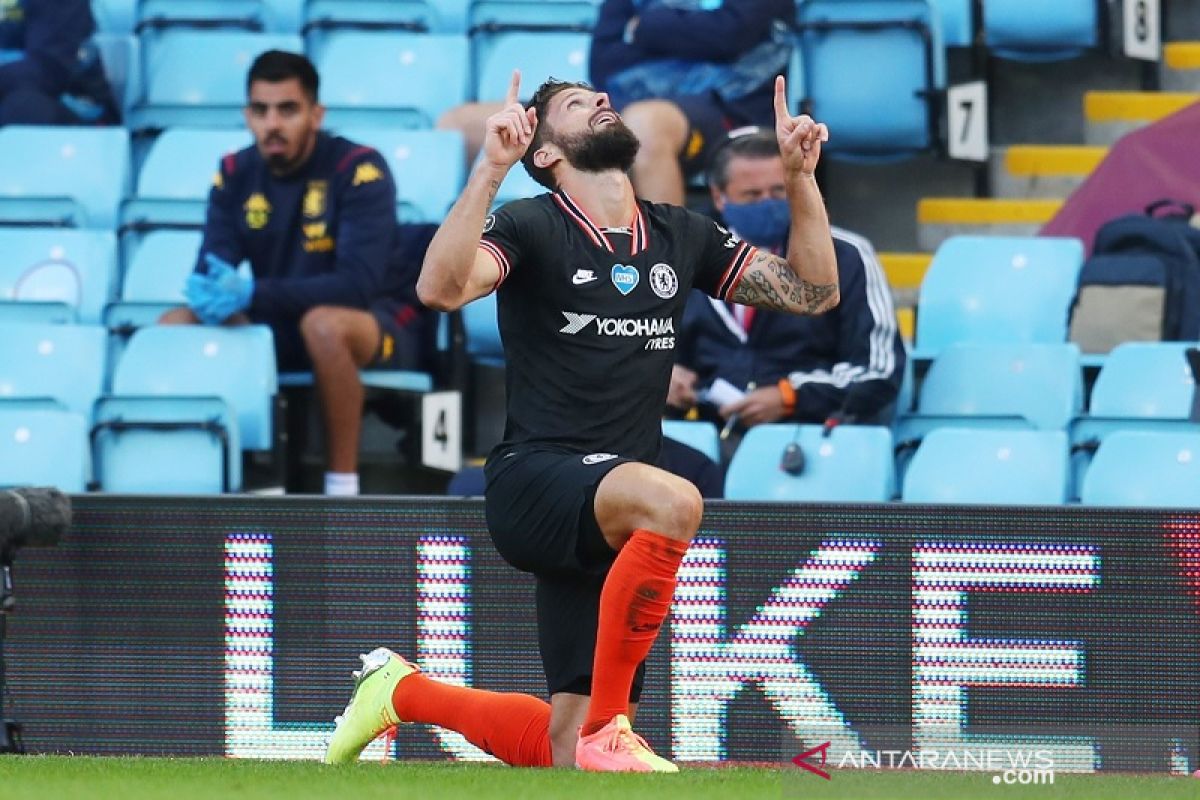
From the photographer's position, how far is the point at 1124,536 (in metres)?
5.59

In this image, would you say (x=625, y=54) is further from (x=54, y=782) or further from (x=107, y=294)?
(x=54, y=782)

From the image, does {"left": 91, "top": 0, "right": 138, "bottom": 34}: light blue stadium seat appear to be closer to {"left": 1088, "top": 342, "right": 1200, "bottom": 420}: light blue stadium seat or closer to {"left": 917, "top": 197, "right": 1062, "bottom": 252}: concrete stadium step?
{"left": 917, "top": 197, "right": 1062, "bottom": 252}: concrete stadium step

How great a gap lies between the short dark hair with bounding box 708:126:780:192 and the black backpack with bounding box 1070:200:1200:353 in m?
1.30

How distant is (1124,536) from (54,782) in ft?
8.67

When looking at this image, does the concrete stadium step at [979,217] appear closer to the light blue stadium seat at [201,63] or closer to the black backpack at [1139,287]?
the black backpack at [1139,287]

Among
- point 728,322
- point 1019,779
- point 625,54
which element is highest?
point 625,54

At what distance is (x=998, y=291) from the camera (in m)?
8.30

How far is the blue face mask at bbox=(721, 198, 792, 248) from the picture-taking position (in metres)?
7.69

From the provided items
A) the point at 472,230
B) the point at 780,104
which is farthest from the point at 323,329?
the point at 472,230

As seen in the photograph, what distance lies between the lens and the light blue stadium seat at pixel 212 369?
7820 mm

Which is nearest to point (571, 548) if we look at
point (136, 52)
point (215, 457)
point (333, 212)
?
point (215, 457)

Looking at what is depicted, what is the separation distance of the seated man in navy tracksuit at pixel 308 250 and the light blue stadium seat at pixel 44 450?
2.29ft

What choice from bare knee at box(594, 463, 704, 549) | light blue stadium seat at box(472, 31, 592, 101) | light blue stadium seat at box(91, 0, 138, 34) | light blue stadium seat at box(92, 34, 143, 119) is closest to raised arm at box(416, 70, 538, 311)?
bare knee at box(594, 463, 704, 549)

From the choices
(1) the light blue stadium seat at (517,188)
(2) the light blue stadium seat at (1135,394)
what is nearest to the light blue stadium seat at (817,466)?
(2) the light blue stadium seat at (1135,394)
